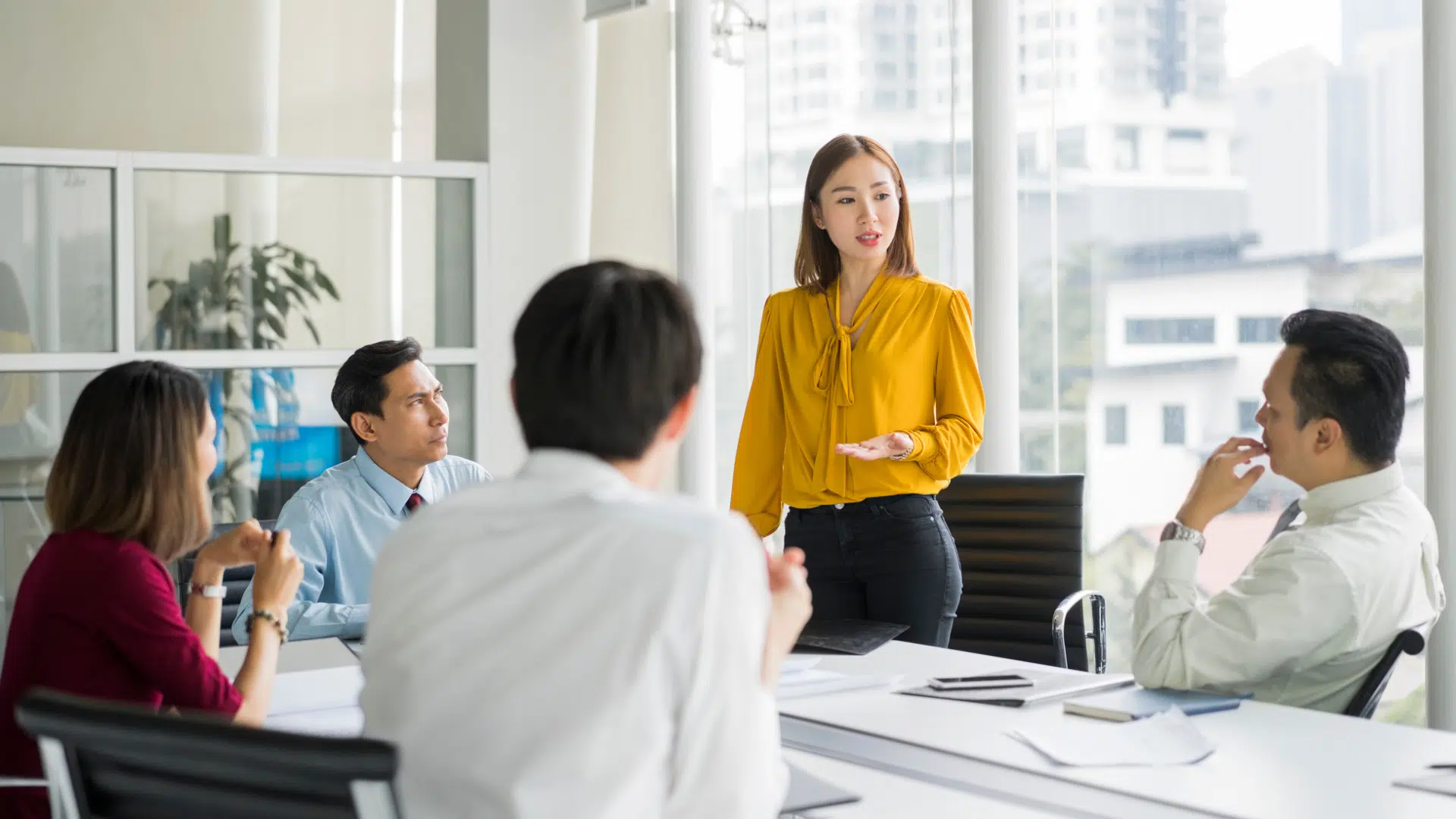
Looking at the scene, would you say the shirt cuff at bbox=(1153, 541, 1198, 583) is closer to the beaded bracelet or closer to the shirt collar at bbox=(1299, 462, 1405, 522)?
the shirt collar at bbox=(1299, 462, 1405, 522)

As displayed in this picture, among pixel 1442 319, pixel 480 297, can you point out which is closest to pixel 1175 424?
pixel 1442 319

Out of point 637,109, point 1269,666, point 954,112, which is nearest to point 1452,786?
point 1269,666

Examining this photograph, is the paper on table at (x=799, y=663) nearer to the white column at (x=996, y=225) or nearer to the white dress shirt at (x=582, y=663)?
the white dress shirt at (x=582, y=663)

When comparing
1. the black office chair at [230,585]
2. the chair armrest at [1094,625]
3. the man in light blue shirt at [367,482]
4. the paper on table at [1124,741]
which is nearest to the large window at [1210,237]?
the chair armrest at [1094,625]

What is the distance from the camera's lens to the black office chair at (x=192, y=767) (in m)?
1.07

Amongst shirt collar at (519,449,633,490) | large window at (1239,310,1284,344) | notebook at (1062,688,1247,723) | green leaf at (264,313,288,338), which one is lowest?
notebook at (1062,688,1247,723)

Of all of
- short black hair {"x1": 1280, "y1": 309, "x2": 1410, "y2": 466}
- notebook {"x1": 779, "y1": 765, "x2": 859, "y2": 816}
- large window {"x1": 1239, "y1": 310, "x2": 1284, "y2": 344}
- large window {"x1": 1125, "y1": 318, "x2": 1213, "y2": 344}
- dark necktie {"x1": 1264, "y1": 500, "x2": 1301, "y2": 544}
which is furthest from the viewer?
large window {"x1": 1125, "y1": 318, "x2": 1213, "y2": 344}

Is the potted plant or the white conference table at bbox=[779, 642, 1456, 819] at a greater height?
the potted plant

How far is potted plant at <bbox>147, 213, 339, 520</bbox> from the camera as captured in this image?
486 cm

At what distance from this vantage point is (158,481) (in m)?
1.86

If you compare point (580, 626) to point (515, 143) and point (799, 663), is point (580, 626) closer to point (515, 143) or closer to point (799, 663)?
point (799, 663)

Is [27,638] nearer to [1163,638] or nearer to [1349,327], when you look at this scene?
[1163,638]

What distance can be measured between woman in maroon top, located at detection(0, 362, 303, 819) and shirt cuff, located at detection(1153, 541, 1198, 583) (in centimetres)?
128

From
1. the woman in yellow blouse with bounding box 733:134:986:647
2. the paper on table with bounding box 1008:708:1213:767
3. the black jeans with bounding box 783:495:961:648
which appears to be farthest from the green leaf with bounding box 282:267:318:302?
the paper on table with bounding box 1008:708:1213:767
